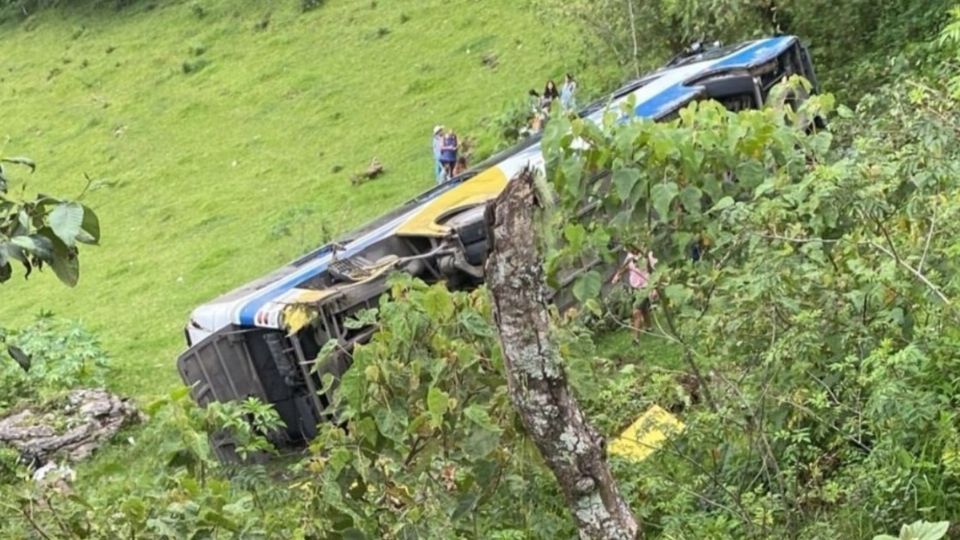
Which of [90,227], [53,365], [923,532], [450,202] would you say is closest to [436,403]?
[90,227]

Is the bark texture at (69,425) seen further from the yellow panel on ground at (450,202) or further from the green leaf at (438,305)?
the green leaf at (438,305)

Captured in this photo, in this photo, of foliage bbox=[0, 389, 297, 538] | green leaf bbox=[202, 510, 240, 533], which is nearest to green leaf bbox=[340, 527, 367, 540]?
foliage bbox=[0, 389, 297, 538]

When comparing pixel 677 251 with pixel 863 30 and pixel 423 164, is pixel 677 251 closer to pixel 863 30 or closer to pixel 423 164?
pixel 863 30

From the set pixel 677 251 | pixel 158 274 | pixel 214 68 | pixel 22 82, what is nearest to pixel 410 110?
pixel 158 274

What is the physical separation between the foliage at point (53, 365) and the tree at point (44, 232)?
8586 millimetres

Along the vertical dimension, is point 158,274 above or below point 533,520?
below

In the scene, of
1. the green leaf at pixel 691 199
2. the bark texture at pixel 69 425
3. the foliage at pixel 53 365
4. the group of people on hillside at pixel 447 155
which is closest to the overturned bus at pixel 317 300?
the bark texture at pixel 69 425

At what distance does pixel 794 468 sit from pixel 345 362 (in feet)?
15.5

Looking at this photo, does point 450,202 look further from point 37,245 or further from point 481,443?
point 37,245

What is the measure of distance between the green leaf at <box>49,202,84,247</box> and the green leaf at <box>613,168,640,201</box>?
200cm

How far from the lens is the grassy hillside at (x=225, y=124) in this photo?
16547mm

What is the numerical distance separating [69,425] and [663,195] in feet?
27.4

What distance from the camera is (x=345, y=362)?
8.35 m

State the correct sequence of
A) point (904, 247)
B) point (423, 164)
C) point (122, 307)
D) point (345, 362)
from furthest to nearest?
point (423, 164) → point (122, 307) → point (345, 362) → point (904, 247)
